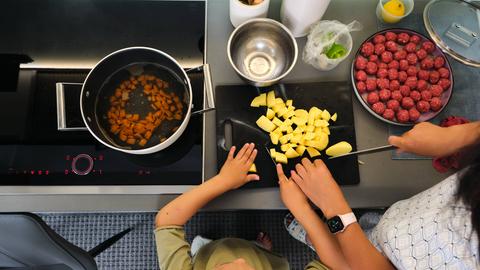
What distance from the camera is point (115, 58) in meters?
0.71

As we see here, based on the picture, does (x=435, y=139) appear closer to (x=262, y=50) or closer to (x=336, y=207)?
(x=336, y=207)

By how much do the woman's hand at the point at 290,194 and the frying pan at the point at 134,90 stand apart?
0.24 metres

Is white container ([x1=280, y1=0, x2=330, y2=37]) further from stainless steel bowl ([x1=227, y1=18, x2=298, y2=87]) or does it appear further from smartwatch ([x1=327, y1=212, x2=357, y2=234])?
smartwatch ([x1=327, y1=212, x2=357, y2=234])

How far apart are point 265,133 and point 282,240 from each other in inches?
27.3

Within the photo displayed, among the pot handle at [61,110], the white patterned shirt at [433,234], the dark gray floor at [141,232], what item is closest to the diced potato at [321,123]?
the white patterned shirt at [433,234]

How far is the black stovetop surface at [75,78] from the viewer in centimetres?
74

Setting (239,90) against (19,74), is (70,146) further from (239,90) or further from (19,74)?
(239,90)

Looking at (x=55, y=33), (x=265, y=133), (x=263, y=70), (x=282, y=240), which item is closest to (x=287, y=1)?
(x=263, y=70)

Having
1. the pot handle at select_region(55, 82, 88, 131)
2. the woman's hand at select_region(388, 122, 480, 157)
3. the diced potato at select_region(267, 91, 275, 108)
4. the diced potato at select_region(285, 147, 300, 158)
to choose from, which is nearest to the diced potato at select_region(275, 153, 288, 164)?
the diced potato at select_region(285, 147, 300, 158)

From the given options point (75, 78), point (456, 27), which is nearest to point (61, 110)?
point (75, 78)

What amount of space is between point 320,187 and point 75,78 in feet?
2.02

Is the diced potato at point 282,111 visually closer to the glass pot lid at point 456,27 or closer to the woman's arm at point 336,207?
the woman's arm at point 336,207

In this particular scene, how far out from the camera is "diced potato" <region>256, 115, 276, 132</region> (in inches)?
29.1

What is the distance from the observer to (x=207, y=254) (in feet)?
3.14
